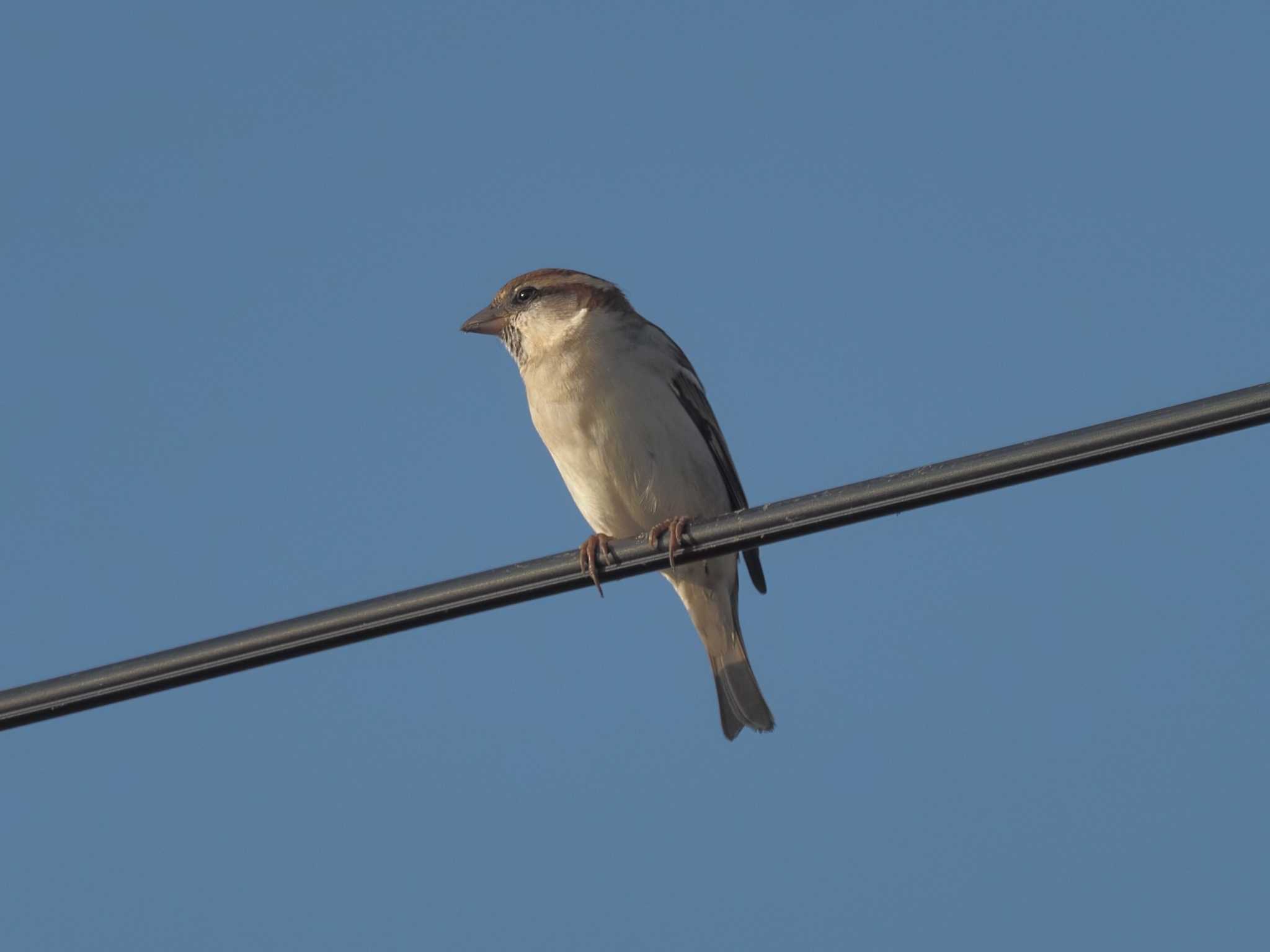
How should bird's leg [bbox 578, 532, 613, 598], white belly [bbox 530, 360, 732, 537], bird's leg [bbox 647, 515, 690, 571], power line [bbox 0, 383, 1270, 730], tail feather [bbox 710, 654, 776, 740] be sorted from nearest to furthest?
power line [bbox 0, 383, 1270, 730]
bird's leg [bbox 578, 532, 613, 598]
bird's leg [bbox 647, 515, 690, 571]
white belly [bbox 530, 360, 732, 537]
tail feather [bbox 710, 654, 776, 740]

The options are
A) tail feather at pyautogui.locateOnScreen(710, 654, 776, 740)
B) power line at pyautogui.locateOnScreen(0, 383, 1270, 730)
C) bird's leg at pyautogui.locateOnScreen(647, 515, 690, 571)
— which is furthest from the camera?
tail feather at pyautogui.locateOnScreen(710, 654, 776, 740)

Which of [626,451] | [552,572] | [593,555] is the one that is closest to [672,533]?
[593,555]

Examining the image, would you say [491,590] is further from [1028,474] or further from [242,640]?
[1028,474]

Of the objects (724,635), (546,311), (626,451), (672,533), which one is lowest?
(672,533)

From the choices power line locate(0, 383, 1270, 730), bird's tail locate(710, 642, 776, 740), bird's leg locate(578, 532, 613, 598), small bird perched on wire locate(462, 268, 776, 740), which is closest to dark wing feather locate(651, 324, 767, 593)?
small bird perched on wire locate(462, 268, 776, 740)

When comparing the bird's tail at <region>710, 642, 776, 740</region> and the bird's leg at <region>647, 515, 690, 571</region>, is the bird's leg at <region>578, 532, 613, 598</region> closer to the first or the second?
the bird's leg at <region>647, 515, 690, 571</region>

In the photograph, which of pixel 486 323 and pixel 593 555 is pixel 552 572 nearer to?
pixel 593 555
